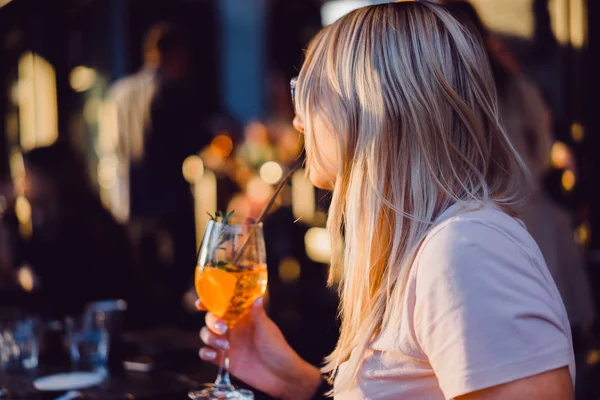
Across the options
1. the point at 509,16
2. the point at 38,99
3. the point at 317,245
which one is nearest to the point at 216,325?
the point at 509,16

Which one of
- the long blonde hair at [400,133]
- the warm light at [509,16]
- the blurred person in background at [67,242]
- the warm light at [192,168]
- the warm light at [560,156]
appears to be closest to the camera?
the long blonde hair at [400,133]

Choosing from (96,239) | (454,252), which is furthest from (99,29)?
(454,252)

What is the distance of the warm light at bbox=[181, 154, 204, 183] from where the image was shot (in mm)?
4806

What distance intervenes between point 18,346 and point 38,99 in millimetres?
6250

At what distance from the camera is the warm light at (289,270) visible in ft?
16.0

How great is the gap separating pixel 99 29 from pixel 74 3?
1.31 ft

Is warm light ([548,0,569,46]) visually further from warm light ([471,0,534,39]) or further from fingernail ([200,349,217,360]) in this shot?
fingernail ([200,349,217,360])

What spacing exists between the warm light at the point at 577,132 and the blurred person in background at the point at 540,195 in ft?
3.07

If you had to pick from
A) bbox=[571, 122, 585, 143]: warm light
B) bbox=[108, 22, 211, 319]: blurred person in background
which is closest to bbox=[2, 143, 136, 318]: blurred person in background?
bbox=[108, 22, 211, 319]: blurred person in background

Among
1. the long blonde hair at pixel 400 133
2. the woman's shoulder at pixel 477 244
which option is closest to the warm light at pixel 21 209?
the long blonde hair at pixel 400 133

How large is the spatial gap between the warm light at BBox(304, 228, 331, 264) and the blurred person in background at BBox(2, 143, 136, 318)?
167cm

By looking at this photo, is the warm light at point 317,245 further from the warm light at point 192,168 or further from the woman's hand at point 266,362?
the woman's hand at point 266,362

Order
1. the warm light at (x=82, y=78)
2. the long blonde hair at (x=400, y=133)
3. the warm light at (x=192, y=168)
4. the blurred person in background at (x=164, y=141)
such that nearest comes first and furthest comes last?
the long blonde hair at (x=400, y=133)
the blurred person in background at (x=164, y=141)
the warm light at (x=192, y=168)
the warm light at (x=82, y=78)

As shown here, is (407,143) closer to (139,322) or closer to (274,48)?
(139,322)
